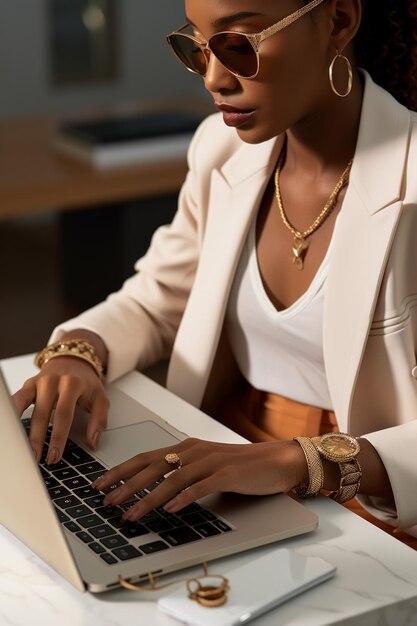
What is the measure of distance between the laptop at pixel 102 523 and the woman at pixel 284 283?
0.02 metres

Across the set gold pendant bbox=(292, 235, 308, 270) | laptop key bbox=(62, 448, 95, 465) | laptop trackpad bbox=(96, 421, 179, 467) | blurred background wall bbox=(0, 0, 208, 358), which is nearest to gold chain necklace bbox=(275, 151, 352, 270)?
gold pendant bbox=(292, 235, 308, 270)

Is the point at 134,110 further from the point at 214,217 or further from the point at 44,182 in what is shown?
the point at 214,217

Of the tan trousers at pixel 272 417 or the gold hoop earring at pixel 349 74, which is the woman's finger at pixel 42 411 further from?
the gold hoop earring at pixel 349 74

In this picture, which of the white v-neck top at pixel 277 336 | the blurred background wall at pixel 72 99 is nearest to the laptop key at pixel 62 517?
the white v-neck top at pixel 277 336

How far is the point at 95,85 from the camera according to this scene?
4895mm

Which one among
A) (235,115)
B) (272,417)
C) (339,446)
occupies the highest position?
(235,115)

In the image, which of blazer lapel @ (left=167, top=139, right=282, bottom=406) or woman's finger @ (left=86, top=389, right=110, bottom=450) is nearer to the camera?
woman's finger @ (left=86, top=389, right=110, bottom=450)

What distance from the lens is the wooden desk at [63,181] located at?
304 centimetres

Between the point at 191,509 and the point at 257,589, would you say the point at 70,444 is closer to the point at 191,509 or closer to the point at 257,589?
the point at 191,509

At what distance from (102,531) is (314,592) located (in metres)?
0.22

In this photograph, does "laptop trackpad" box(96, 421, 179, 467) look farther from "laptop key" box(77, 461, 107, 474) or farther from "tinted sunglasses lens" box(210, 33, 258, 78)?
"tinted sunglasses lens" box(210, 33, 258, 78)

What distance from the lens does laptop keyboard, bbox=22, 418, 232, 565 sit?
1.14 meters

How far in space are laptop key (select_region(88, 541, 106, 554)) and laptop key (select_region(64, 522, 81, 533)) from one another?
35 mm

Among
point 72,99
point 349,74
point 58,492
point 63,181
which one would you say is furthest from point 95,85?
point 58,492
